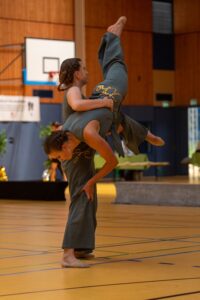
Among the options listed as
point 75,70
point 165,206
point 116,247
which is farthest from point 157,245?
point 165,206

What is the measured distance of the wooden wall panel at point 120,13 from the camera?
3080 centimetres

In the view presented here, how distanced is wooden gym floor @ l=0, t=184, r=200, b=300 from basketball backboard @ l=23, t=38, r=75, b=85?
46.6 ft

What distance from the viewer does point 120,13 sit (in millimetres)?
31641

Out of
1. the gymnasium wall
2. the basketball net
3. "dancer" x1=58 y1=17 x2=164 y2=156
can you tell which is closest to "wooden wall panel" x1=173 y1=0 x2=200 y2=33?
the gymnasium wall

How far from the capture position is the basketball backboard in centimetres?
2730

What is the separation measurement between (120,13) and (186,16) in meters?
3.53

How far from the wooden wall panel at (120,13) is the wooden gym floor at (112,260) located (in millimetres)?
18215

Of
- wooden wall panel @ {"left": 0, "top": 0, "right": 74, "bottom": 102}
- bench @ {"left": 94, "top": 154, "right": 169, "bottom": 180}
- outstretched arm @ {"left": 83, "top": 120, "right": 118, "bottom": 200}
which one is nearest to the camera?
outstretched arm @ {"left": 83, "top": 120, "right": 118, "bottom": 200}

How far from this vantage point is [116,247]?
28.4ft

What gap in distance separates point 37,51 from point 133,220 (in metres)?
15.9

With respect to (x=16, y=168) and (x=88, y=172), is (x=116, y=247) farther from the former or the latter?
(x=16, y=168)

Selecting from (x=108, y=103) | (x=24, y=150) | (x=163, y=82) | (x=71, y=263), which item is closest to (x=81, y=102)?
(x=108, y=103)

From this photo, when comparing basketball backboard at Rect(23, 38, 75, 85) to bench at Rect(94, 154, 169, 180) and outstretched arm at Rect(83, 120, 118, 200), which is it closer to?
bench at Rect(94, 154, 169, 180)

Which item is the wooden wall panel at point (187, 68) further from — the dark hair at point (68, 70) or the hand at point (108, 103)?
the hand at point (108, 103)
